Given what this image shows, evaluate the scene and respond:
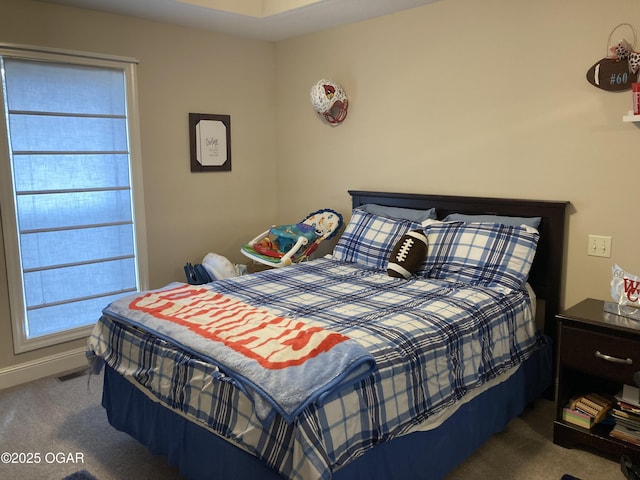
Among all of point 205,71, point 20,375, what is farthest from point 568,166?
point 20,375

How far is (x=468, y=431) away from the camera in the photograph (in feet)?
7.56

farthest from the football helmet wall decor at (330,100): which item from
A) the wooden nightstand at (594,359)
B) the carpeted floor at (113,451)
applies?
the carpeted floor at (113,451)

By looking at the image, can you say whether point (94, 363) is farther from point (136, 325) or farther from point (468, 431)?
point (468, 431)

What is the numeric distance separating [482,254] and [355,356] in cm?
135

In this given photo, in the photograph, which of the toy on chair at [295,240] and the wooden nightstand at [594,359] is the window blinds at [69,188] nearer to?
the toy on chair at [295,240]

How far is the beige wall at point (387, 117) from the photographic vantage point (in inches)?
108

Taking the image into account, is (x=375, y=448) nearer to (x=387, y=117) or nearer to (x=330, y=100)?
(x=387, y=117)

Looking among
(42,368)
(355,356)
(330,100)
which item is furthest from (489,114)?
(42,368)

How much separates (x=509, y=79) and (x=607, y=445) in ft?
6.51

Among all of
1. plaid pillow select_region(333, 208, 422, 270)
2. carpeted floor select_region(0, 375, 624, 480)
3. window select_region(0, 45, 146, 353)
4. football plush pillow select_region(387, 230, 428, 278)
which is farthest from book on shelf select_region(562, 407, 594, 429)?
window select_region(0, 45, 146, 353)

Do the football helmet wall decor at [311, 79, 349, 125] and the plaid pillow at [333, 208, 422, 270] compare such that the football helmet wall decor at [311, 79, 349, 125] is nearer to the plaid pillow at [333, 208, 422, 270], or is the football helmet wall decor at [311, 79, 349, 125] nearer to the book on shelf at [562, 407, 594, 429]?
the plaid pillow at [333, 208, 422, 270]

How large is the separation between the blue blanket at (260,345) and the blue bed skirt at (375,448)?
0.29 metres

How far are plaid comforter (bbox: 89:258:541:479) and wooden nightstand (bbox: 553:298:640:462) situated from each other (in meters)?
0.25

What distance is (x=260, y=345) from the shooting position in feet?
6.27
